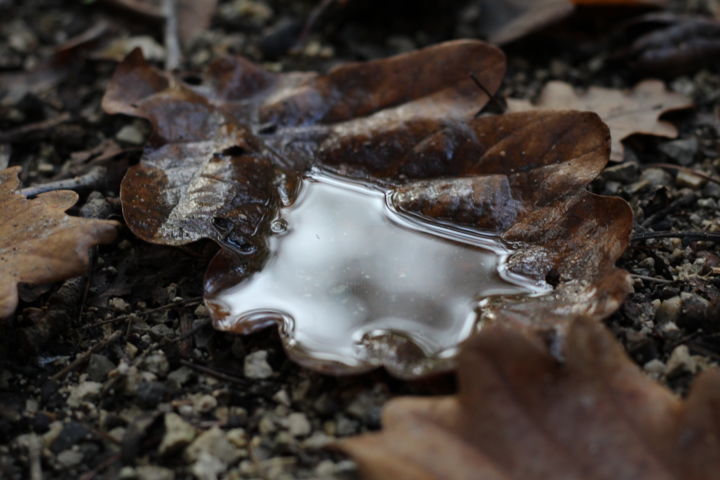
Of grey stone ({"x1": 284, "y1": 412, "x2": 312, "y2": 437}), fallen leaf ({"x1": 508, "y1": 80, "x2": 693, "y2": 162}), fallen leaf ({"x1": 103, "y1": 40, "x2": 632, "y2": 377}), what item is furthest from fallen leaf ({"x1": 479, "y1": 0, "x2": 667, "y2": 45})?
grey stone ({"x1": 284, "y1": 412, "x2": 312, "y2": 437})

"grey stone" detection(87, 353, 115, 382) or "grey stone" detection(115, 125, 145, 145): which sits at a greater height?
"grey stone" detection(115, 125, 145, 145)

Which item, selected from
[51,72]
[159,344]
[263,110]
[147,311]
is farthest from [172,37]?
[159,344]

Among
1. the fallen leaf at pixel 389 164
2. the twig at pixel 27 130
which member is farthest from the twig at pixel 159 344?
the twig at pixel 27 130

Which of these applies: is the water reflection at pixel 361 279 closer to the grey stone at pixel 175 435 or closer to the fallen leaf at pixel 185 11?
the grey stone at pixel 175 435

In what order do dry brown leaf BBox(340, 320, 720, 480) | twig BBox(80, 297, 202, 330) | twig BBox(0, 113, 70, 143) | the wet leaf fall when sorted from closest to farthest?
dry brown leaf BBox(340, 320, 720, 480)
twig BBox(80, 297, 202, 330)
the wet leaf
twig BBox(0, 113, 70, 143)

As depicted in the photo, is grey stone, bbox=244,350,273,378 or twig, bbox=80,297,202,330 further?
twig, bbox=80,297,202,330

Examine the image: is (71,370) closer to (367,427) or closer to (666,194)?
(367,427)

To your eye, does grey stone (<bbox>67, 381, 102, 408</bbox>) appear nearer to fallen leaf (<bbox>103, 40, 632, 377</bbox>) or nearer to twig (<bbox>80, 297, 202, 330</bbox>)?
twig (<bbox>80, 297, 202, 330</bbox>)
